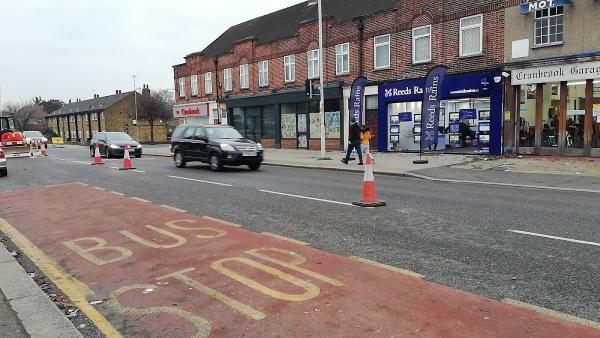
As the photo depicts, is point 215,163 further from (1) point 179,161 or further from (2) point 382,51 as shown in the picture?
(2) point 382,51

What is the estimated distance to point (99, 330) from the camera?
12.1 ft

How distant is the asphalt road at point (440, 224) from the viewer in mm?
4660

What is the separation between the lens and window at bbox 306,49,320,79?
89.4 ft

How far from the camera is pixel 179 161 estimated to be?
60.1 ft

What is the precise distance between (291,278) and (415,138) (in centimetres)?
1943

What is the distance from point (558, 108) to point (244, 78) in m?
20.8

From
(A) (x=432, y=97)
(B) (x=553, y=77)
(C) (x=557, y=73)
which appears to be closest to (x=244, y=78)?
(A) (x=432, y=97)

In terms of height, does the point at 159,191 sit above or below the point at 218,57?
below

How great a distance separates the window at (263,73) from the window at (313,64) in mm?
4070

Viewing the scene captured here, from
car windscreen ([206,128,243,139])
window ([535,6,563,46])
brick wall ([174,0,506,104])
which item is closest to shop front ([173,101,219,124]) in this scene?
brick wall ([174,0,506,104])

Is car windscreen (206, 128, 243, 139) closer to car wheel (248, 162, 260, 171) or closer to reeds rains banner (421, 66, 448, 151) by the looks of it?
car wheel (248, 162, 260, 171)

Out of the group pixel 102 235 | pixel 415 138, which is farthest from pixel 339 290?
pixel 415 138

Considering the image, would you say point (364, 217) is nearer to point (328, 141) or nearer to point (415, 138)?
point (415, 138)

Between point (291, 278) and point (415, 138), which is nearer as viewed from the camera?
point (291, 278)
